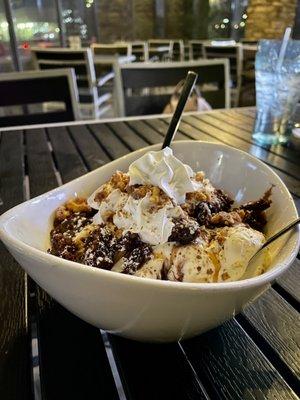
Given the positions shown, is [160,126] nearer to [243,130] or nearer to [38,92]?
[243,130]

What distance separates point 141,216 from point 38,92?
45.0 inches

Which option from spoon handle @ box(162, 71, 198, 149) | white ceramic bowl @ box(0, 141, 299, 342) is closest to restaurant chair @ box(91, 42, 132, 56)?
spoon handle @ box(162, 71, 198, 149)

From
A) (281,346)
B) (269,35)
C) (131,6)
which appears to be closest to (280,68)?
(281,346)

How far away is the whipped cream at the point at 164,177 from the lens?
442 mm

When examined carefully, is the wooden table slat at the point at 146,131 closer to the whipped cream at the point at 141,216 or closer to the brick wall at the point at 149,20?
the whipped cream at the point at 141,216

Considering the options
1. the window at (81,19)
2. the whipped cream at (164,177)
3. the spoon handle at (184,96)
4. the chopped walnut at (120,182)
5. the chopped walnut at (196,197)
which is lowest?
the chopped walnut at (196,197)

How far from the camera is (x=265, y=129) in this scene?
1042 millimetres

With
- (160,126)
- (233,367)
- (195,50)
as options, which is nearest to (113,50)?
(195,50)

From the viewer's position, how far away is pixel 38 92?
139 cm

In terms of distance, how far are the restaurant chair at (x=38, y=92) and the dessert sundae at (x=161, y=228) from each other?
102cm

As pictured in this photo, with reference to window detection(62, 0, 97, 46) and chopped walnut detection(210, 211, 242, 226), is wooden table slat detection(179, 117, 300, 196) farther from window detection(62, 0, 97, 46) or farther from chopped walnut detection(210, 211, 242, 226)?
window detection(62, 0, 97, 46)

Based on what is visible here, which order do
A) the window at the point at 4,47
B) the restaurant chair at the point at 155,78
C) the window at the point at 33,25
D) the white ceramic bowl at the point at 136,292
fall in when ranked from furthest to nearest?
the window at the point at 33,25
the window at the point at 4,47
the restaurant chair at the point at 155,78
the white ceramic bowl at the point at 136,292

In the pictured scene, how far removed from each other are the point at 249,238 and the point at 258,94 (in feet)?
2.53

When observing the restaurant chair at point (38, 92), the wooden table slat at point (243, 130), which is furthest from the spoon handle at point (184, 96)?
the restaurant chair at point (38, 92)
